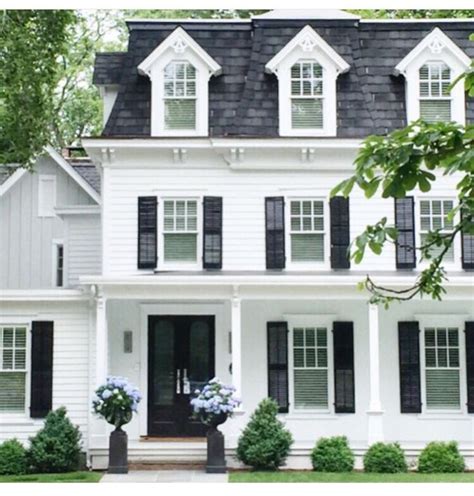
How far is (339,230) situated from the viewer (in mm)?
12398

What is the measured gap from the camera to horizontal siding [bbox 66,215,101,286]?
13.8 meters

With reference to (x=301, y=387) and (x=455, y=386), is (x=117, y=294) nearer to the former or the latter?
(x=301, y=387)

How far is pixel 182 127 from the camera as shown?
41.8ft

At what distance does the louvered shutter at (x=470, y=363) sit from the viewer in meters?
12.2

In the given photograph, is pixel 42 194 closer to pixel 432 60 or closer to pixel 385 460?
pixel 432 60

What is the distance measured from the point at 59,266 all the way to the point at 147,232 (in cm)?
276

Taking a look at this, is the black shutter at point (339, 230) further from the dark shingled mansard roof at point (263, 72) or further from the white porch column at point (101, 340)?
the white porch column at point (101, 340)

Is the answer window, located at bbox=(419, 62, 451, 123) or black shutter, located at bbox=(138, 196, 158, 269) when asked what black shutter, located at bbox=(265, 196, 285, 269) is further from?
window, located at bbox=(419, 62, 451, 123)

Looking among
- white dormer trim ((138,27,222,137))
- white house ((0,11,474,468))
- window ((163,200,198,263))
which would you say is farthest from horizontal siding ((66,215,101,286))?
white dormer trim ((138,27,222,137))

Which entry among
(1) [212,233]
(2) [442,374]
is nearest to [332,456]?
(2) [442,374]

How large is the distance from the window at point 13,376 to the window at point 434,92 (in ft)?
19.6

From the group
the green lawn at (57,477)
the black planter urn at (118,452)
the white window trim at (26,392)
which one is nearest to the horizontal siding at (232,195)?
the white window trim at (26,392)

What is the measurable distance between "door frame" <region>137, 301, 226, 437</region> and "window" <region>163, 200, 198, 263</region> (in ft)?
1.94

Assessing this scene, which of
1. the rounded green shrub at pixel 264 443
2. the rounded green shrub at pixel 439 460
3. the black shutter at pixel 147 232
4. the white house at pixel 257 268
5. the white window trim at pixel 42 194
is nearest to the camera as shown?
the rounded green shrub at pixel 264 443
